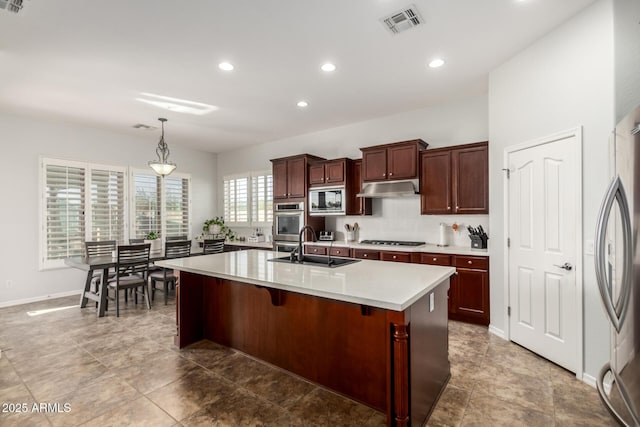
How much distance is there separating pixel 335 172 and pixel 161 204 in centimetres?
404

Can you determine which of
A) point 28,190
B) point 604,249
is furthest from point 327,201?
point 28,190

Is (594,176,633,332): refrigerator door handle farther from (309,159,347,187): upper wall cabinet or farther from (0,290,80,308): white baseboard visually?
(0,290,80,308): white baseboard

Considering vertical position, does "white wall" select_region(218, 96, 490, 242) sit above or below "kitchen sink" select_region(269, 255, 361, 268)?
above

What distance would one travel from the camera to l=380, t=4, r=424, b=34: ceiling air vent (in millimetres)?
2523

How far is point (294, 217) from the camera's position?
5.83 metres

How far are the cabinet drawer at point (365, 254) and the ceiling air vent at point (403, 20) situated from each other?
2935 mm

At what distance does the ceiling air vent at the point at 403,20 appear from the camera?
8.28 feet

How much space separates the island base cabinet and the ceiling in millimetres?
2313

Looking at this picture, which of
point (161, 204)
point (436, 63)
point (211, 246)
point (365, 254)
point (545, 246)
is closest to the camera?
point (545, 246)

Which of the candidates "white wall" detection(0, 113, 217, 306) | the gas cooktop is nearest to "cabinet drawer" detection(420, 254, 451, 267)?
the gas cooktop

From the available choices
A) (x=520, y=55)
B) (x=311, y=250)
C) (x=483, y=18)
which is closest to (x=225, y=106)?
(x=311, y=250)

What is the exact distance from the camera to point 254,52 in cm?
314

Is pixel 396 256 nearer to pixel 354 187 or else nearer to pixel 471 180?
pixel 471 180

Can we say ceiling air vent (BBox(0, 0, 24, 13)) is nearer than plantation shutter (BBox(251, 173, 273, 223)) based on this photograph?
Yes
